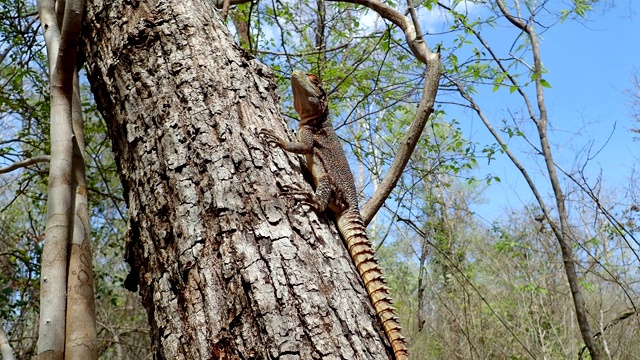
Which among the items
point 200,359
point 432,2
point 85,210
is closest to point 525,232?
point 432,2

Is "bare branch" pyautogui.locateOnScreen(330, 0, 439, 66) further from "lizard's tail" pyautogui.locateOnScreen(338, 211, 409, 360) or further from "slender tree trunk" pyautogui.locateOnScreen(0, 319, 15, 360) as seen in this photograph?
"slender tree trunk" pyautogui.locateOnScreen(0, 319, 15, 360)

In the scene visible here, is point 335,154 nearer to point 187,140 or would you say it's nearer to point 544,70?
point 187,140

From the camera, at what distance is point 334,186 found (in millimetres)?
2357

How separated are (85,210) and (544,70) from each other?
4109 mm

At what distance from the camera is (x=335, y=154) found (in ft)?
9.60

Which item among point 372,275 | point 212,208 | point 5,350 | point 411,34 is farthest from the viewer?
point 5,350

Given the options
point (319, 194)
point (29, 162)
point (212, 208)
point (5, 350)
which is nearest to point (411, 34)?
point (319, 194)

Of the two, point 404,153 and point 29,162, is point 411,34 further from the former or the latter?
point 29,162

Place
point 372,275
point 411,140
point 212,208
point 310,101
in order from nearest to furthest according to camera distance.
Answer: point 212,208 → point 372,275 → point 411,140 → point 310,101

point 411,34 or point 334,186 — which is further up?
point 411,34

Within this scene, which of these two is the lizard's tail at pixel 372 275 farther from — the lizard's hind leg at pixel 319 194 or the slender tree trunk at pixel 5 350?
the slender tree trunk at pixel 5 350

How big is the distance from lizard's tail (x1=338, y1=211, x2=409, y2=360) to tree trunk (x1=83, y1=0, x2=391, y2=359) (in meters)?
0.07

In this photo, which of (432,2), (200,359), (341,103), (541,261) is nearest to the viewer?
(200,359)

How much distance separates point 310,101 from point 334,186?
108 centimetres
